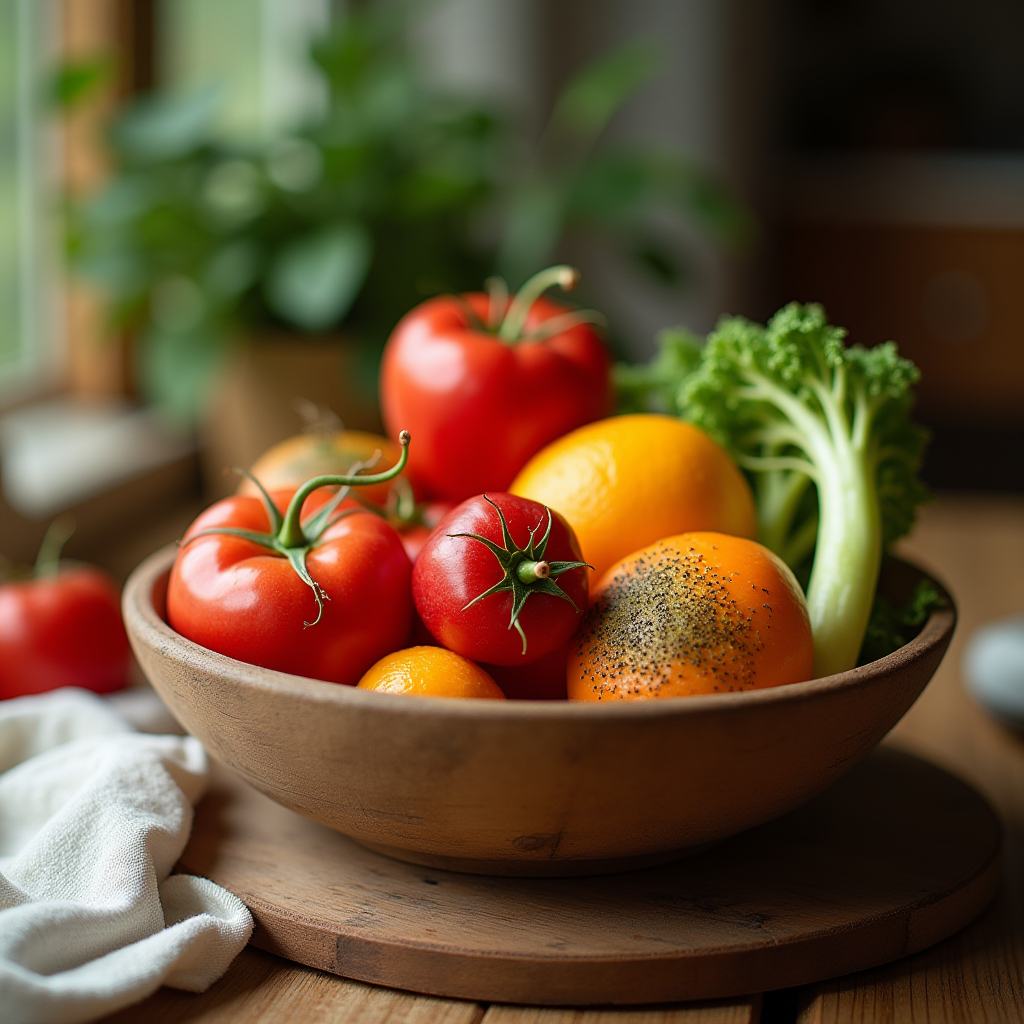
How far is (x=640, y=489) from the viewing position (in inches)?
24.0

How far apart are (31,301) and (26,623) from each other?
1154mm

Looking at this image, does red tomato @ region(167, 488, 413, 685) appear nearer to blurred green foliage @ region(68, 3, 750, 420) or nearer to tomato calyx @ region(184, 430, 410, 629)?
tomato calyx @ region(184, 430, 410, 629)

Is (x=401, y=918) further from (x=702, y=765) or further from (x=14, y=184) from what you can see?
(x=14, y=184)

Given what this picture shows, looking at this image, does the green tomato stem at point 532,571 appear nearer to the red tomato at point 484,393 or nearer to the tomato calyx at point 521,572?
the tomato calyx at point 521,572

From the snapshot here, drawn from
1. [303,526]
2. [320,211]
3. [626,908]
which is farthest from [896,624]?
[320,211]

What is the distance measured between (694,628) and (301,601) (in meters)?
0.19

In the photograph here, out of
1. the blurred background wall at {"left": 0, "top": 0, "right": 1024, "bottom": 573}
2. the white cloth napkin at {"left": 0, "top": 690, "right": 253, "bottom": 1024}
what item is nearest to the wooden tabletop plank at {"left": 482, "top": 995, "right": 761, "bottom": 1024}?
the white cloth napkin at {"left": 0, "top": 690, "right": 253, "bottom": 1024}

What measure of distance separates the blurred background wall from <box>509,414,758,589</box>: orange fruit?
2.86ft

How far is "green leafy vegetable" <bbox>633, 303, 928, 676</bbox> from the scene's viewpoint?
0.61 meters

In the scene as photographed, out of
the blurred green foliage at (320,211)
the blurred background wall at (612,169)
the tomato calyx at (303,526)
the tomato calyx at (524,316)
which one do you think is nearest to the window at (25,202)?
the blurred background wall at (612,169)

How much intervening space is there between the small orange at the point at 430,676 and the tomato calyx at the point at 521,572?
0.09 feet

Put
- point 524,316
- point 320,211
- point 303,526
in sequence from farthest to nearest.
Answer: point 320,211 < point 524,316 < point 303,526

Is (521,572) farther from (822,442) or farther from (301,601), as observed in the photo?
(822,442)

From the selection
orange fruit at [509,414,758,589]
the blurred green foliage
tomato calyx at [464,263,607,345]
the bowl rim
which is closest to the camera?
the bowl rim
